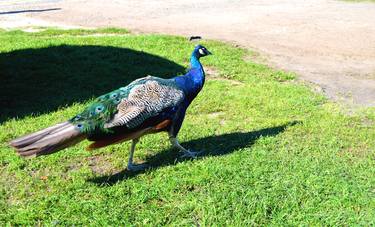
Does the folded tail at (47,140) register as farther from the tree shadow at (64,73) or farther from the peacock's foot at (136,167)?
the tree shadow at (64,73)

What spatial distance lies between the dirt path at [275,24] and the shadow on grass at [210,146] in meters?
2.33

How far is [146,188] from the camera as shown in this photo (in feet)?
15.3

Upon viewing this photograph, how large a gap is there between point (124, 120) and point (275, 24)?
34.4ft

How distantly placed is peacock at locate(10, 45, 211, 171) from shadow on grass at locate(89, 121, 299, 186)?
6.5 inches

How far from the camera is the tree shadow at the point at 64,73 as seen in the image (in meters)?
7.23

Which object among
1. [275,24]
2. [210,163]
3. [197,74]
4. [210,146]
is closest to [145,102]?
[197,74]

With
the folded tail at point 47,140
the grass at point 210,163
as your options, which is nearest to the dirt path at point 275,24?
the grass at point 210,163

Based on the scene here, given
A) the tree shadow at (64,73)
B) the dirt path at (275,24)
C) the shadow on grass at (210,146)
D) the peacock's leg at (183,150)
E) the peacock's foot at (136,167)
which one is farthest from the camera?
the dirt path at (275,24)

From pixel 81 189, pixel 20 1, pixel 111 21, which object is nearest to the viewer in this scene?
pixel 81 189

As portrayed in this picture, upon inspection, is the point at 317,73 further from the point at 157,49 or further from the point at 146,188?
the point at 146,188

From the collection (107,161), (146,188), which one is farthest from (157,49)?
(146,188)

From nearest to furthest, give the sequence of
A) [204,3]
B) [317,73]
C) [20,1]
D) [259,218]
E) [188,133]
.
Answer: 1. [259,218]
2. [188,133]
3. [317,73]
4. [204,3]
5. [20,1]

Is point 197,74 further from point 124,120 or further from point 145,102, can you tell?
point 124,120

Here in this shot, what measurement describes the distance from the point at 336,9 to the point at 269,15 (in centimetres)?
342
